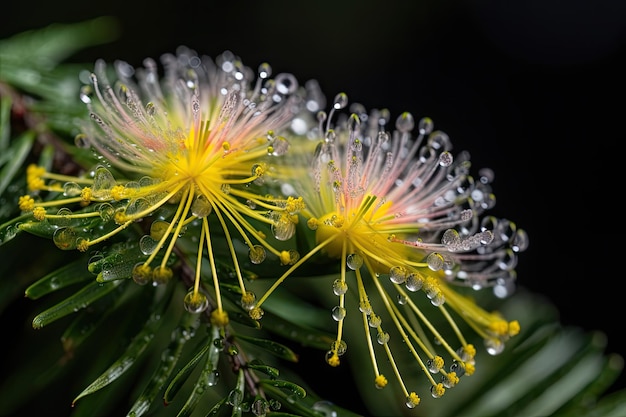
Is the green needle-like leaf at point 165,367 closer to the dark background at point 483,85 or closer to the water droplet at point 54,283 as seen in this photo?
the water droplet at point 54,283

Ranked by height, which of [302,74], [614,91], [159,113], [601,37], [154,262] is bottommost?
[154,262]

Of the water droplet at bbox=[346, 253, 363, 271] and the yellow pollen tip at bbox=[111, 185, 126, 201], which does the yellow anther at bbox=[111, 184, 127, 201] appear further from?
the water droplet at bbox=[346, 253, 363, 271]

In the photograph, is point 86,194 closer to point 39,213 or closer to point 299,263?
point 39,213

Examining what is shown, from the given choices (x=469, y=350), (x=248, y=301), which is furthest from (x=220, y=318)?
(x=469, y=350)

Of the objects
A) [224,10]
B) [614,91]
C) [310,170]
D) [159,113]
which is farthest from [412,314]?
[614,91]

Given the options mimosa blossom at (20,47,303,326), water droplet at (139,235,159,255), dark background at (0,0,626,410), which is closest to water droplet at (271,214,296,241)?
mimosa blossom at (20,47,303,326)

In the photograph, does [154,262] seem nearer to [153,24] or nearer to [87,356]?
[87,356]

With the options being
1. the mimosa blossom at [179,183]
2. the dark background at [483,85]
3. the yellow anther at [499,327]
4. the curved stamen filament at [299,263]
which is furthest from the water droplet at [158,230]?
the dark background at [483,85]
